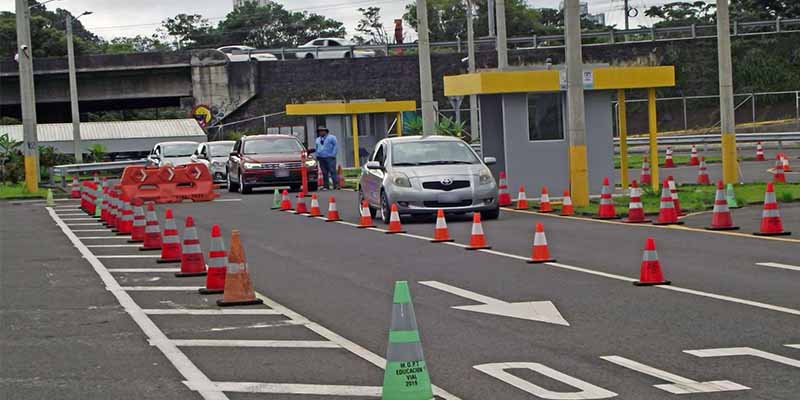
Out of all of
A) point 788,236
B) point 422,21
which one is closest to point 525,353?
point 788,236

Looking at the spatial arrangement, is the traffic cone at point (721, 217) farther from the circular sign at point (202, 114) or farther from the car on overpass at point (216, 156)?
the circular sign at point (202, 114)

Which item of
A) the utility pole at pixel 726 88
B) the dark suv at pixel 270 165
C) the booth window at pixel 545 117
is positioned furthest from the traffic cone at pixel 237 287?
the dark suv at pixel 270 165

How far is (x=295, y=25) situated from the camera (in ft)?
438

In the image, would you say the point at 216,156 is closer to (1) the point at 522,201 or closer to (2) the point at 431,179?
(1) the point at 522,201

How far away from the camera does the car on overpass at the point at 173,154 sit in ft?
141

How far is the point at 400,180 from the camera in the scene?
23.3 metres

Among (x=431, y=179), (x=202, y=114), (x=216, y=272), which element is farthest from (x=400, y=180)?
(x=202, y=114)

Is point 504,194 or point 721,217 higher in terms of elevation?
point 504,194

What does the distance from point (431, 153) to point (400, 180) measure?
140 cm

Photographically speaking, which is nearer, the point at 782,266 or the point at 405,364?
the point at 405,364

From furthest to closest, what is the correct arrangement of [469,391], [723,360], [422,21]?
[422,21] < [723,360] < [469,391]

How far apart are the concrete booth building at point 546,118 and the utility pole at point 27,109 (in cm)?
1719

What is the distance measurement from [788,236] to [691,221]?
3163 mm

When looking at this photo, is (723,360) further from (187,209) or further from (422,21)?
(422,21)
